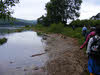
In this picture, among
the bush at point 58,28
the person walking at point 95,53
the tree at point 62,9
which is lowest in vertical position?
the person walking at point 95,53

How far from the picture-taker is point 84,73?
4.16 metres

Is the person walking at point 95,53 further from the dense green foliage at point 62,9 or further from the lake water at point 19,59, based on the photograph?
the dense green foliage at point 62,9

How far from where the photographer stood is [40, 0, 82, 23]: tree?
32656 mm

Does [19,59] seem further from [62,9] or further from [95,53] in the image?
[62,9]

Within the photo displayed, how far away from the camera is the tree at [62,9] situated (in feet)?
107

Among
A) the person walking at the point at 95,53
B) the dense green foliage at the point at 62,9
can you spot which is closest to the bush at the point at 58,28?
the dense green foliage at the point at 62,9

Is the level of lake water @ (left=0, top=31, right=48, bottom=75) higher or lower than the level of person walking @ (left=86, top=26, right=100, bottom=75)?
lower

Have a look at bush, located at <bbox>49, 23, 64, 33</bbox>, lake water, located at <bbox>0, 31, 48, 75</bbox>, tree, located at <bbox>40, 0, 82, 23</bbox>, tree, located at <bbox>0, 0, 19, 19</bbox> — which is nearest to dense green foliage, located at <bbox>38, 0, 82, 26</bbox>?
tree, located at <bbox>40, 0, 82, 23</bbox>

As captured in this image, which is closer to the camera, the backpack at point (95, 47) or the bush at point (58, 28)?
the backpack at point (95, 47)

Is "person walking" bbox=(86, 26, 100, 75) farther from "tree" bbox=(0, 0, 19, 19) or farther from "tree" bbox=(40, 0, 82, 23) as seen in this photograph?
"tree" bbox=(40, 0, 82, 23)

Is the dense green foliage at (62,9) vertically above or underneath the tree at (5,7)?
above

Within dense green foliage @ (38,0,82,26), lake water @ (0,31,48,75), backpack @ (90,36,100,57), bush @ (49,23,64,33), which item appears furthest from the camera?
dense green foliage @ (38,0,82,26)

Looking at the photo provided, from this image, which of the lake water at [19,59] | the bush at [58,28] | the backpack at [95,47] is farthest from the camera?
the bush at [58,28]

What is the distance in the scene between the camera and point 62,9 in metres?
33.1
